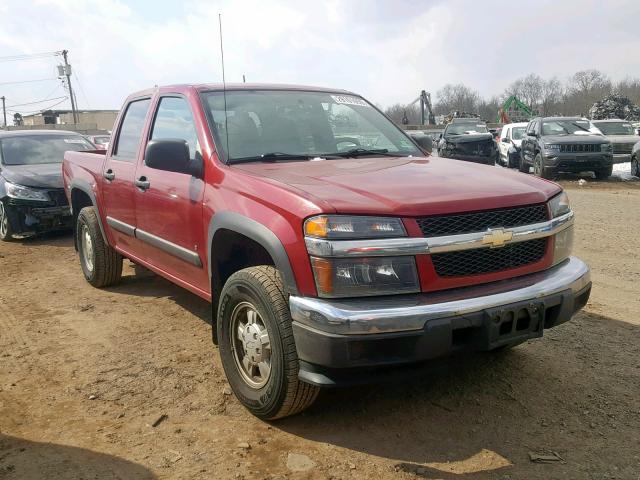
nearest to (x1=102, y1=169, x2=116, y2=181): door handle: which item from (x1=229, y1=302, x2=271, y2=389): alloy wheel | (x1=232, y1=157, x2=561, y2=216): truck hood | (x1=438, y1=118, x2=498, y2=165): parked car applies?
(x1=232, y1=157, x2=561, y2=216): truck hood

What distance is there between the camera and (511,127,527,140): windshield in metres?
19.4

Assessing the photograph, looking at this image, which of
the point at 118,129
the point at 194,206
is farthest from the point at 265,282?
the point at 118,129

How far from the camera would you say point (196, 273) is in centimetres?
377

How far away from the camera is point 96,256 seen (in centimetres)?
559

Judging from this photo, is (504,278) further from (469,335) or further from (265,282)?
(265,282)

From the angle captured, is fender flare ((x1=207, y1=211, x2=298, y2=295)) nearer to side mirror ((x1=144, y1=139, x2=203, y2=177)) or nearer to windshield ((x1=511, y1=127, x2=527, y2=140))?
side mirror ((x1=144, y1=139, x2=203, y2=177))

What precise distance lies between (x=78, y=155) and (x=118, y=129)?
41.3 inches

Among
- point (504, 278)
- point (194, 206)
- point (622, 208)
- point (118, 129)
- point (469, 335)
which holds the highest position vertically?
point (118, 129)

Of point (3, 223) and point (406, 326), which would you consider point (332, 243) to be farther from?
point (3, 223)

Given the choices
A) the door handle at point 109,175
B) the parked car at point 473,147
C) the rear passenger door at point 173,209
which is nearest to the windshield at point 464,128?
the parked car at point 473,147

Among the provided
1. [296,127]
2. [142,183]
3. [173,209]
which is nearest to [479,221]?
[296,127]

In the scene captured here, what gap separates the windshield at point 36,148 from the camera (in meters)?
8.99

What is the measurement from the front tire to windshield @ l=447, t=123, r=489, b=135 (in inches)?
675

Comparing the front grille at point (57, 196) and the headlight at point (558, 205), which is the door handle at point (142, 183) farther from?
the front grille at point (57, 196)
